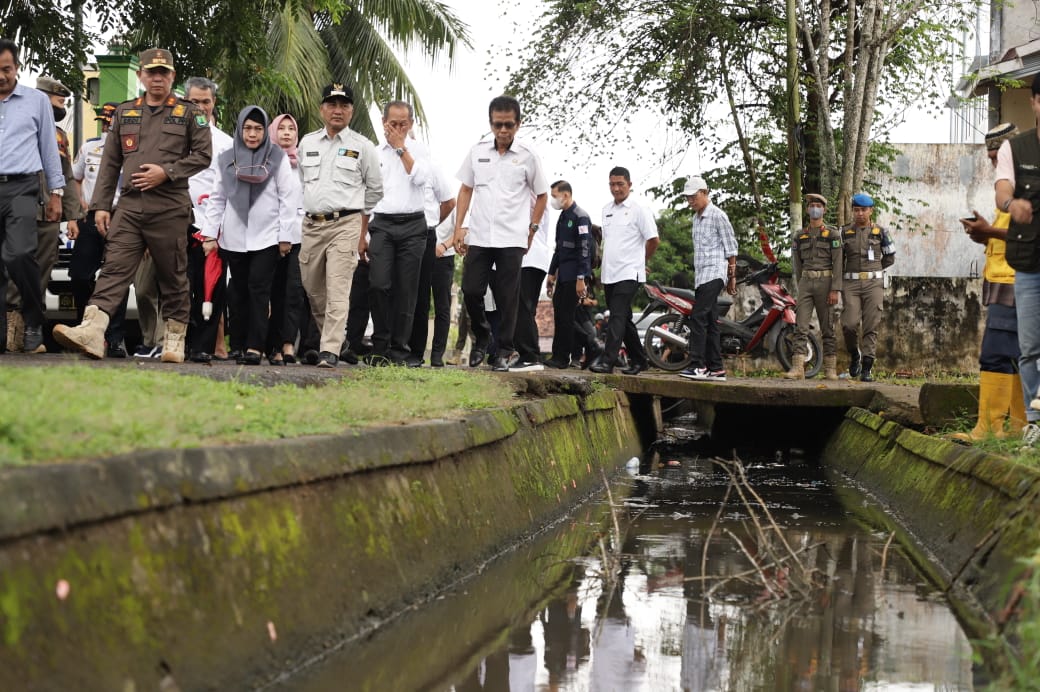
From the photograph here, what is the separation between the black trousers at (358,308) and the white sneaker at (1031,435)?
6047 mm

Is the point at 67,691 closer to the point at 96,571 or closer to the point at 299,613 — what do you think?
the point at 96,571

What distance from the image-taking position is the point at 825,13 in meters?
18.3

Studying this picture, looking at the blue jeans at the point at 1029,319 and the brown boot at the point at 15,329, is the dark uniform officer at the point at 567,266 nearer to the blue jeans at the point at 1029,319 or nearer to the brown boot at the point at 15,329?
the brown boot at the point at 15,329

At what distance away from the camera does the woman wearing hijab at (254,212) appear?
8773mm

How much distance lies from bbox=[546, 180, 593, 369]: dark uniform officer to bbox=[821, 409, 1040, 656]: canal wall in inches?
127

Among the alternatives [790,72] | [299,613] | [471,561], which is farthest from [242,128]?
[790,72]

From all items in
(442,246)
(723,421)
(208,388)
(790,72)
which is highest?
(790,72)

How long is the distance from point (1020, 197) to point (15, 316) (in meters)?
6.37

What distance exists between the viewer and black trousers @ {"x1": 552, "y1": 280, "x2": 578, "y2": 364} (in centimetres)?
1247

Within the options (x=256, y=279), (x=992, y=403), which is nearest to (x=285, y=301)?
(x=256, y=279)

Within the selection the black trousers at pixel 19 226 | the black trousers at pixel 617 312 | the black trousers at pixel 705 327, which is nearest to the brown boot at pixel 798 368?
the black trousers at pixel 705 327

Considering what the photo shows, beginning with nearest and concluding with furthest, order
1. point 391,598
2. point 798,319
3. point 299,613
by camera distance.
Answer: point 299,613 < point 391,598 < point 798,319

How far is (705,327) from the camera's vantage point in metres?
12.7

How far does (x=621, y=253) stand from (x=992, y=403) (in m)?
5.25
